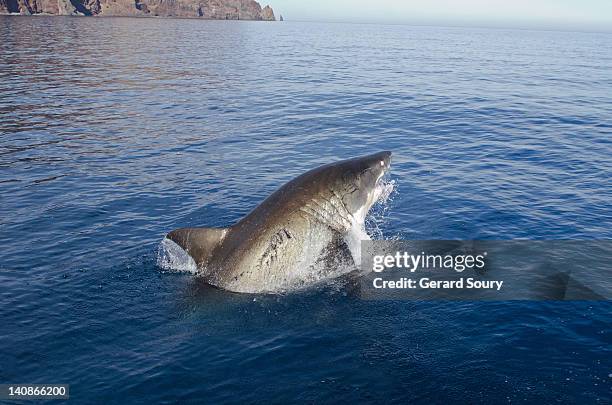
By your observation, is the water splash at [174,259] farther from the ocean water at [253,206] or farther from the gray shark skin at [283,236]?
the gray shark skin at [283,236]

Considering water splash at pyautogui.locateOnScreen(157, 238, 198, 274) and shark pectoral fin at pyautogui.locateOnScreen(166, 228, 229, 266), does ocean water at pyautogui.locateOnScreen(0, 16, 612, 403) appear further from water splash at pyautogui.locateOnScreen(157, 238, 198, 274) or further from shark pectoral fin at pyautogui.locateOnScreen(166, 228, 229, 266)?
shark pectoral fin at pyautogui.locateOnScreen(166, 228, 229, 266)

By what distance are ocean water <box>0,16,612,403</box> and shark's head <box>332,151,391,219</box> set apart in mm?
2351

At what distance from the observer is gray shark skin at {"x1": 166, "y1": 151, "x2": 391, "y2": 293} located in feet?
42.2

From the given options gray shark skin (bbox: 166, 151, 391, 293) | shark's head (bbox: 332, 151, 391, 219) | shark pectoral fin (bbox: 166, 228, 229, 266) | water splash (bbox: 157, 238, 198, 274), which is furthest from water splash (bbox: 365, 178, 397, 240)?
water splash (bbox: 157, 238, 198, 274)

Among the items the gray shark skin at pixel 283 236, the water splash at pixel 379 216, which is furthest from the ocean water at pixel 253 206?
the gray shark skin at pixel 283 236

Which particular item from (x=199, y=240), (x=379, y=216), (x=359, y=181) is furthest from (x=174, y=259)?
(x=379, y=216)

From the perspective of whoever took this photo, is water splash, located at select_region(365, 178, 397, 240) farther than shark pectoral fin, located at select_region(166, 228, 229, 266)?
Yes

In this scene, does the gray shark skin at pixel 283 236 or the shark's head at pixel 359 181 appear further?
the shark's head at pixel 359 181

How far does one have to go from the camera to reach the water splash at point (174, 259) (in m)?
13.7

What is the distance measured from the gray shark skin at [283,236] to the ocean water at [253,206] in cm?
54

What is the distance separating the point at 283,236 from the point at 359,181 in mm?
2671

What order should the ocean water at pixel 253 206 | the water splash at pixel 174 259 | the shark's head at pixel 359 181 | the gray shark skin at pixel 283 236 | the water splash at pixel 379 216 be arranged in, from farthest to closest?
1. the water splash at pixel 379 216
2. the shark's head at pixel 359 181
3. the water splash at pixel 174 259
4. the gray shark skin at pixel 283 236
5. the ocean water at pixel 253 206

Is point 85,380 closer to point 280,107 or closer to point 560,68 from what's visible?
point 280,107

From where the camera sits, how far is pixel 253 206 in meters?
19.4
